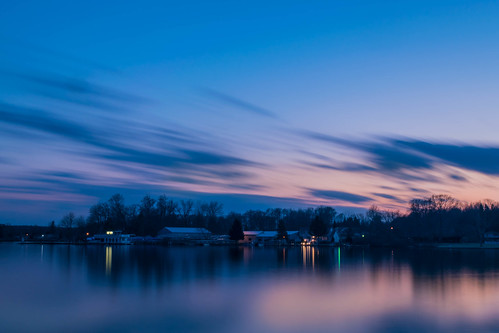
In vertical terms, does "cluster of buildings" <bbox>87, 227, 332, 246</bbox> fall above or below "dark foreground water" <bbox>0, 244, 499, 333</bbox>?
below

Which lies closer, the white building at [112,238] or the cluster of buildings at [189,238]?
the white building at [112,238]

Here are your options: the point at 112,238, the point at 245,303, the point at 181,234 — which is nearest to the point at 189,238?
the point at 181,234

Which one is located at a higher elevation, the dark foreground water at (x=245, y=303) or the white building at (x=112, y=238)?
the dark foreground water at (x=245, y=303)

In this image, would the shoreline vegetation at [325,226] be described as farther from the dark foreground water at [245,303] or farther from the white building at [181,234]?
the dark foreground water at [245,303]

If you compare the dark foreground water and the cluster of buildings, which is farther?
the cluster of buildings

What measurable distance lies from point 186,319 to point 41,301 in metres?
7.49

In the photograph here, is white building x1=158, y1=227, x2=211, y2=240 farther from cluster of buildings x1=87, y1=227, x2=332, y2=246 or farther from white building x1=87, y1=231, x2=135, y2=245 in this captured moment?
white building x1=87, y1=231, x2=135, y2=245

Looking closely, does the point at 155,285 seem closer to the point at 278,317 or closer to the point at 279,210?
the point at 278,317

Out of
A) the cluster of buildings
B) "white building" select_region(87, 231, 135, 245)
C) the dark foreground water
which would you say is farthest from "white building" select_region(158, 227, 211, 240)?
the dark foreground water

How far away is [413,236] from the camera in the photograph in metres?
90.8

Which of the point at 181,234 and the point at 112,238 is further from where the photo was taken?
the point at 181,234

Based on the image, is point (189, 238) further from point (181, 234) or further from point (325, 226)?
point (325, 226)

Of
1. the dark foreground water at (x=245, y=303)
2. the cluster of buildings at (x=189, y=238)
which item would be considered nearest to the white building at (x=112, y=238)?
the cluster of buildings at (x=189, y=238)

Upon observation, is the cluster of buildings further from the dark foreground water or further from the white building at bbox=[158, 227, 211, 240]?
the dark foreground water
